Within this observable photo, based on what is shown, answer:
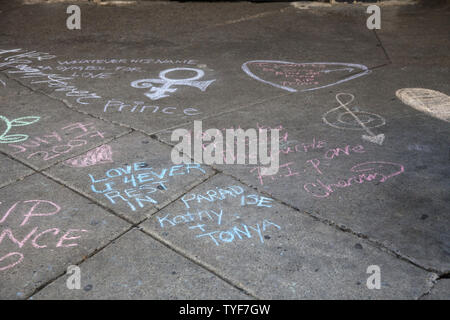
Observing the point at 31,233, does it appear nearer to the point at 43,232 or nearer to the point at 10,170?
the point at 43,232

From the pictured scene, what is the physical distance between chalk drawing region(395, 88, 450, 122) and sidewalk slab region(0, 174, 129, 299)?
307 centimetres

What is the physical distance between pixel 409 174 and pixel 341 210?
0.73 m

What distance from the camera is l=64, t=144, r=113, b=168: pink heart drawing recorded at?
344 centimetres

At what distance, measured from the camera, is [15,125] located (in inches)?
159

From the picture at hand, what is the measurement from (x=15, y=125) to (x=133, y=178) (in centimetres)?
149

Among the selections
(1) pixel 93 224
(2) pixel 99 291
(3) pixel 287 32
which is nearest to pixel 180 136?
(1) pixel 93 224

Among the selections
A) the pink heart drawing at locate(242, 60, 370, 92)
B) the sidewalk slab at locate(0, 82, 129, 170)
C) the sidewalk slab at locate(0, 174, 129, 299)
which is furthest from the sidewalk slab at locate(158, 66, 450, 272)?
the sidewalk slab at locate(0, 174, 129, 299)

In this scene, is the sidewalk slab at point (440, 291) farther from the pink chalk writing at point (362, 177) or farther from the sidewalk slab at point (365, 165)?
the pink chalk writing at point (362, 177)

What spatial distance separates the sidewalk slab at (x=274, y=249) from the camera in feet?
7.75

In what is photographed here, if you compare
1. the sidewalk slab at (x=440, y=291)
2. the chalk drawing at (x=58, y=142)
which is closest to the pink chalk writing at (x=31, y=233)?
the chalk drawing at (x=58, y=142)

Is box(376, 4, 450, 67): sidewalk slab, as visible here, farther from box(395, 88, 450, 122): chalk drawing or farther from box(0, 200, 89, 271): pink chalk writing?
box(0, 200, 89, 271): pink chalk writing

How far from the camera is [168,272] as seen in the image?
8.07ft
